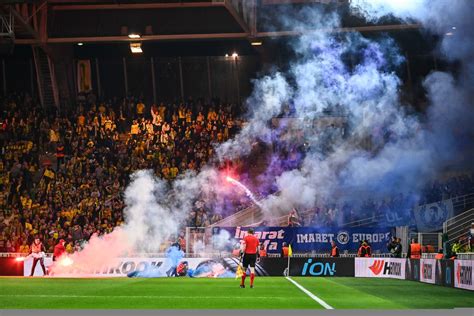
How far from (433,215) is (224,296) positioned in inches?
583

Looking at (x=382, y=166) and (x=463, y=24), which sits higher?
(x=463, y=24)

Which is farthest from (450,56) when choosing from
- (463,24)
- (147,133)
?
(147,133)

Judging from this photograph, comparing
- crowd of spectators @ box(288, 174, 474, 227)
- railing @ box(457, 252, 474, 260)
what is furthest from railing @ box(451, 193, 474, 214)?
railing @ box(457, 252, 474, 260)

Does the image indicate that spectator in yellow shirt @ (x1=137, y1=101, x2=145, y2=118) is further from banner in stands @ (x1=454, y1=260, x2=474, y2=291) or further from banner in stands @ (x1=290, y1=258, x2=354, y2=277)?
banner in stands @ (x1=454, y1=260, x2=474, y2=291)

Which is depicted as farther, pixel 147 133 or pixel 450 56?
pixel 147 133

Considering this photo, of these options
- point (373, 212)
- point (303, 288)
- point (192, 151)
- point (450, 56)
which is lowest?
point (303, 288)

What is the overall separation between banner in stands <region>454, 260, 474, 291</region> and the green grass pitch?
28cm

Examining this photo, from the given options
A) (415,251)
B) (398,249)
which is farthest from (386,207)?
(415,251)

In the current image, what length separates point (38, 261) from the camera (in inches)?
1304

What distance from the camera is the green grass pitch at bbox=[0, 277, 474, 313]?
1852 centimetres

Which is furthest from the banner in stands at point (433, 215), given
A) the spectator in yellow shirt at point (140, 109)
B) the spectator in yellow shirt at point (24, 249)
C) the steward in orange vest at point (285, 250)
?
the spectator in yellow shirt at point (24, 249)

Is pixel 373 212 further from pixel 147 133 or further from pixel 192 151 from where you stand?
pixel 147 133

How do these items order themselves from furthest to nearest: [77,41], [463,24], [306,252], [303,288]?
[77,41] < [306,252] < [463,24] < [303,288]

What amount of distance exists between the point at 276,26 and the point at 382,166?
7.44m
